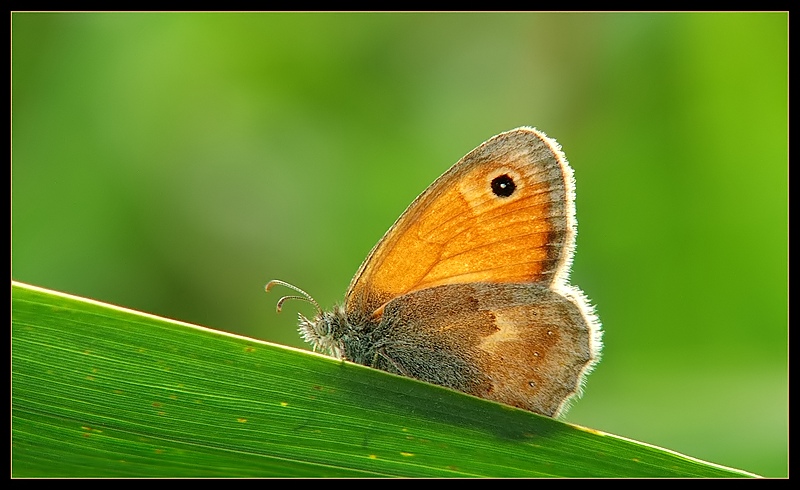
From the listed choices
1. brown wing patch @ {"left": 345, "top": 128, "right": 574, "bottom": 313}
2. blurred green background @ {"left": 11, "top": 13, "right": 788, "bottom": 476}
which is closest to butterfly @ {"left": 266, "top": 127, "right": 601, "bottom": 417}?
brown wing patch @ {"left": 345, "top": 128, "right": 574, "bottom": 313}

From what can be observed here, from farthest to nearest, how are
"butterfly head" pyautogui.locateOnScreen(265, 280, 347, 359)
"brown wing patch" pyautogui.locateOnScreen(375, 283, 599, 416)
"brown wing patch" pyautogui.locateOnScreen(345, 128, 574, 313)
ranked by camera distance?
"butterfly head" pyautogui.locateOnScreen(265, 280, 347, 359), "brown wing patch" pyautogui.locateOnScreen(345, 128, 574, 313), "brown wing patch" pyautogui.locateOnScreen(375, 283, 599, 416)

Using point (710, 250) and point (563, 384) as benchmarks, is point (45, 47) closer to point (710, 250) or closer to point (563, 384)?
point (563, 384)

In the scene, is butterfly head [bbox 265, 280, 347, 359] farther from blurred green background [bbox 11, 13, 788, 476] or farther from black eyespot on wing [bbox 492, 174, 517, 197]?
blurred green background [bbox 11, 13, 788, 476]

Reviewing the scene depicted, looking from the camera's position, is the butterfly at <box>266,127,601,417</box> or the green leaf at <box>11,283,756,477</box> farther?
the butterfly at <box>266,127,601,417</box>

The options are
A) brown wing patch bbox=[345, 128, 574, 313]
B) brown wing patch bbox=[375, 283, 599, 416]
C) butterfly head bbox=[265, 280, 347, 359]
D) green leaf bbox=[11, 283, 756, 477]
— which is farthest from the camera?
butterfly head bbox=[265, 280, 347, 359]

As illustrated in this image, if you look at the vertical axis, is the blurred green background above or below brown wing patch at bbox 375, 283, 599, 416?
above

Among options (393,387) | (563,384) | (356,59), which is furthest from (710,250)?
(393,387)

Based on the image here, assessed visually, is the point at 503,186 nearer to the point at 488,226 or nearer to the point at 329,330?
the point at 488,226

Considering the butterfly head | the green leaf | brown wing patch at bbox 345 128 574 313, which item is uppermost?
brown wing patch at bbox 345 128 574 313
